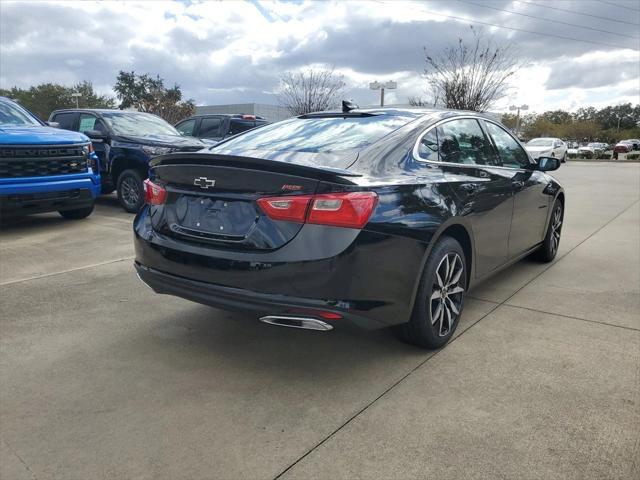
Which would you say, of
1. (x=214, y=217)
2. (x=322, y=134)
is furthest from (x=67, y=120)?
(x=214, y=217)

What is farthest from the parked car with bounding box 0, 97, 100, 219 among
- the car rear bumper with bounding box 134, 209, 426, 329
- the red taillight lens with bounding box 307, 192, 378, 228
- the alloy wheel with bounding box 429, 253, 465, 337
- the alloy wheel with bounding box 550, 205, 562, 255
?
the alloy wheel with bounding box 550, 205, 562, 255

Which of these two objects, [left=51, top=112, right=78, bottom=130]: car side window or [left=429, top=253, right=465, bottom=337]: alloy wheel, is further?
[left=51, top=112, right=78, bottom=130]: car side window

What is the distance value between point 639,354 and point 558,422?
3.94 feet

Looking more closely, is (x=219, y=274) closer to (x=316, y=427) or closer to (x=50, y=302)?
(x=316, y=427)

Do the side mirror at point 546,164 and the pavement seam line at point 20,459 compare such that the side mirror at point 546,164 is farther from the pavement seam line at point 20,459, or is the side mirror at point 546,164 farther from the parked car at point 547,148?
the parked car at point 547,148

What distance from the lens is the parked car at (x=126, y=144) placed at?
337 inches

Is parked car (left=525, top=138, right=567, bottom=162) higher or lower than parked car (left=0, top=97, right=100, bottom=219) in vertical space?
higher

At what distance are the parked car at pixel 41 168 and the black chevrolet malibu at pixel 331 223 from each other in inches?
162

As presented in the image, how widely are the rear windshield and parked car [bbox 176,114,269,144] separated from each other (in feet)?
25.6

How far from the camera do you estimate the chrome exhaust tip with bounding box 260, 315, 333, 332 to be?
106 inches

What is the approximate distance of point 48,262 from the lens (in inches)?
217

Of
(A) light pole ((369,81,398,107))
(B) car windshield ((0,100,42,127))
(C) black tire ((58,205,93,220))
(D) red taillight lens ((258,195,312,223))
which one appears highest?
(A) light pole ((369,81,398,107))

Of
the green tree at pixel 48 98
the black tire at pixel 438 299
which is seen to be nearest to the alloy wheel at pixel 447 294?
the black tire at pixel 438 299

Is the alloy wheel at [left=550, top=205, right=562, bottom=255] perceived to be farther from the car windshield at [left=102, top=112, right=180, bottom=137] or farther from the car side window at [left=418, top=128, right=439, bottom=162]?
the car windshield at [left=102, top=112, right=180, bottom=137]
